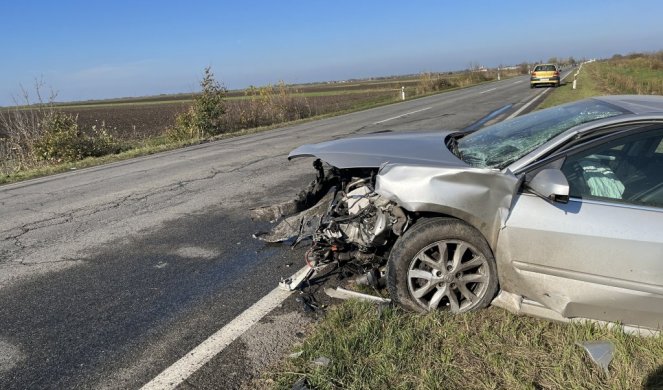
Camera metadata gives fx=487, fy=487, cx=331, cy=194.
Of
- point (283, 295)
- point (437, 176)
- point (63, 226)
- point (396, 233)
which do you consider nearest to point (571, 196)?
point (437, 176)

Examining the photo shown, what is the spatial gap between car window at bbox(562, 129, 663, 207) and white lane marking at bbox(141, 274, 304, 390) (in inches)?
88.8

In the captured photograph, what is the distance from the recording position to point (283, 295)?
3873 mm

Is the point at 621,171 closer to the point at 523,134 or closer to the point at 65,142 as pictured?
the point at 523,134

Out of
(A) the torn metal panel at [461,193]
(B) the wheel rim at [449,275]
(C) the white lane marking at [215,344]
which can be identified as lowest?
(C) the white lane marking at [215,344]

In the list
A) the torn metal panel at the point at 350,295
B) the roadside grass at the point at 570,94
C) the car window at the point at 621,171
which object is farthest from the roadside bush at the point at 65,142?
the roadside grass at the point at 570,94

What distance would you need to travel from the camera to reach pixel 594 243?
282cm

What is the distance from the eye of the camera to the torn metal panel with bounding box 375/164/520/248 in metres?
3.07

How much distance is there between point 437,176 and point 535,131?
108 centimetres

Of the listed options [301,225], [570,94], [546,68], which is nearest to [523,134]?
[301,225]

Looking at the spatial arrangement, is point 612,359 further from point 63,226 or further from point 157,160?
point 157,160

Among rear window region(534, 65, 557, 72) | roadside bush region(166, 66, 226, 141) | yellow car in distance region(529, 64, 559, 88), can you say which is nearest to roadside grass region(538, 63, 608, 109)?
yellow car in distance region(529, 64, 559, 88)

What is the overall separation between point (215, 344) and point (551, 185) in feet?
7.53

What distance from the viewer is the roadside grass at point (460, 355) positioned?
2613 millimetres

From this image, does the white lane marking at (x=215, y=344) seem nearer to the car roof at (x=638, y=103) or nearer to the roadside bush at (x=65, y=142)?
the car roof at (x=638, y=103)
